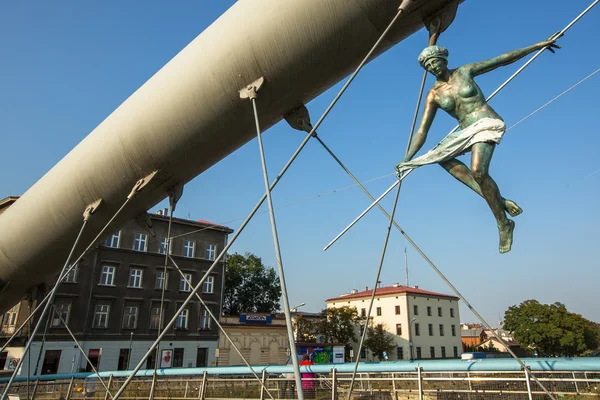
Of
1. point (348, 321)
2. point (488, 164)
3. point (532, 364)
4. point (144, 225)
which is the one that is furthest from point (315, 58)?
point (348, 321)

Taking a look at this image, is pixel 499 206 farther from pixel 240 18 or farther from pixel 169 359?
pixel 169 359

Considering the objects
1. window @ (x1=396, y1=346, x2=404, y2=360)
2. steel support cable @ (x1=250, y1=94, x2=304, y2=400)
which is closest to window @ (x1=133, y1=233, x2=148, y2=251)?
window @ (x1=396, y1=346, x2=404, y2=360)

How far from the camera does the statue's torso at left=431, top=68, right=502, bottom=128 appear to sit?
10.4 ft

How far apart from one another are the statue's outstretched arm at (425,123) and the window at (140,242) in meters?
31.2

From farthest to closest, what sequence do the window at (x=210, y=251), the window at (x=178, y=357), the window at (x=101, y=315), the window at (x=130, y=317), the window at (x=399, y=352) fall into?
the window at (x=399, y=352)
the window at (x=210, y=251)
the window at (x=178, y=357)
the window at (x=130, y=317)
the window at (x=101, y=315)

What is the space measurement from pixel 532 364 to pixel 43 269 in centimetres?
644

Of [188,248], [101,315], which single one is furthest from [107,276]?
[188,248]

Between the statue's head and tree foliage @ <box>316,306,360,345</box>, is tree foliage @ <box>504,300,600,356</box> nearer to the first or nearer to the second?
tree foliage @ <box>316,306,360,345</box>

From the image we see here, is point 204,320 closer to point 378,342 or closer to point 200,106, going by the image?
point 378,342

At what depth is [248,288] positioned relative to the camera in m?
51.1

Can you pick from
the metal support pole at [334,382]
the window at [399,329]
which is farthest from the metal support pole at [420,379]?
the window at [399,329]

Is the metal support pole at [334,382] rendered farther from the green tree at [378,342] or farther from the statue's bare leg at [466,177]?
the green tree at [378,342]

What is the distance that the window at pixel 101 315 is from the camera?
2858 centimetres

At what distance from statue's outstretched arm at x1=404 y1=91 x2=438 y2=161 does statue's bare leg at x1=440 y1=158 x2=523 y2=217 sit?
0.24 m
